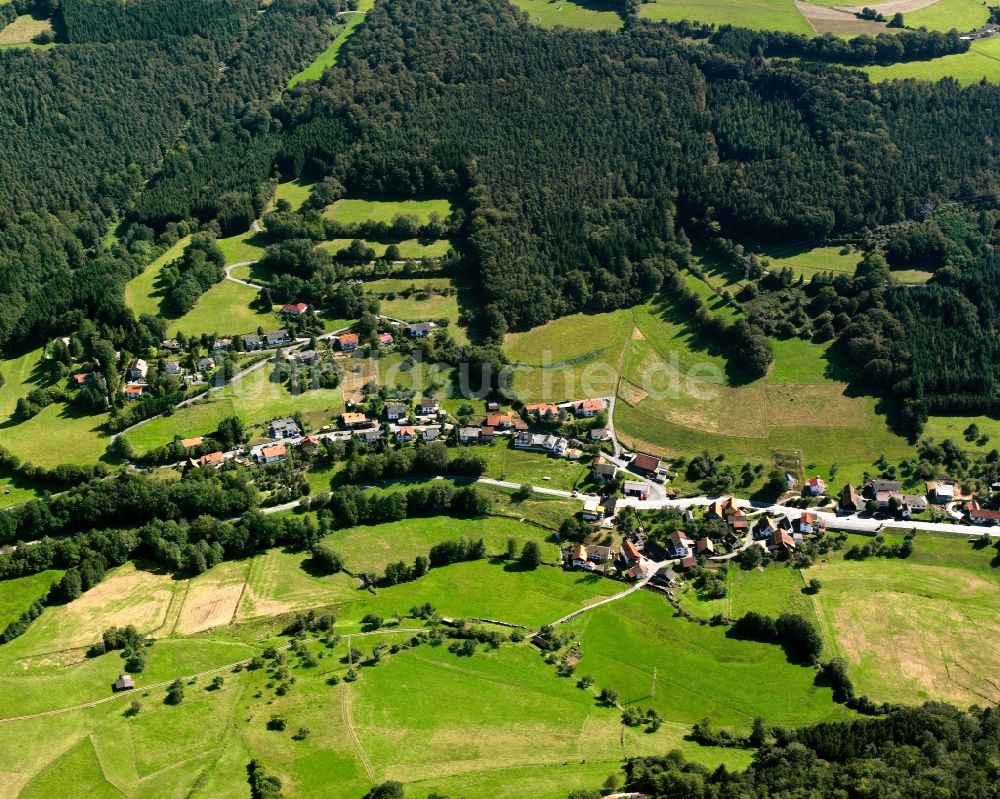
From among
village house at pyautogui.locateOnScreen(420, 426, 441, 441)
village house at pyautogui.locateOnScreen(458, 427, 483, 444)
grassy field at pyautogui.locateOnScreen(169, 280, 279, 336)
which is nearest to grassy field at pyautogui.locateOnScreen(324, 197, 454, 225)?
grassy field at pyautogui.locateOnScreen(169, 280, 279, 336)

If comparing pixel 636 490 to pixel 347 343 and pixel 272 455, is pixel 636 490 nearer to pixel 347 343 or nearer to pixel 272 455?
pixel 272 455

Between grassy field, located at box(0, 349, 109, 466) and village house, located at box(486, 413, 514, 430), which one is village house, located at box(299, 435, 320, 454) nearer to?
village house, located at box(486, 413, 514, 430)

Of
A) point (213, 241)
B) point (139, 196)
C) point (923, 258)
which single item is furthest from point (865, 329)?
point (139, 196)

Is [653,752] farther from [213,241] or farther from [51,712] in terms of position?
[213,241]

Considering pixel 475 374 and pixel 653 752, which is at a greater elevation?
pixel 475 374

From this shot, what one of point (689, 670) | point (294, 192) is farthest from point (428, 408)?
point (294, 192)

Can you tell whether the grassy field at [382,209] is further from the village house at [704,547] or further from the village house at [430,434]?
the village house at [704,547]

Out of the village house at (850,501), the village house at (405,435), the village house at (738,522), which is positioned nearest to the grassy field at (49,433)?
the village house at (405,435)
